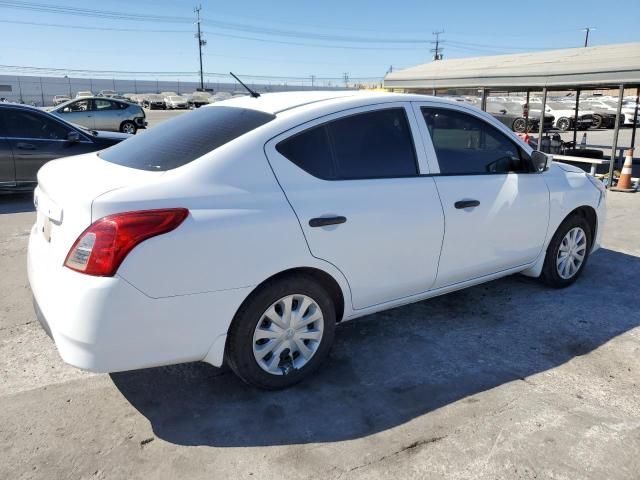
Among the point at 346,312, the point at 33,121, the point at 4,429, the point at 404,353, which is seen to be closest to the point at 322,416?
the point at 346,312

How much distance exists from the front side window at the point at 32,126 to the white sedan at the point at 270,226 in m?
5.46

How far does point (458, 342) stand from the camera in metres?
3.81

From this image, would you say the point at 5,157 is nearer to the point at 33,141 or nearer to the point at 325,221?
the point at 33,141

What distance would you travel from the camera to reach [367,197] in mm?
3215

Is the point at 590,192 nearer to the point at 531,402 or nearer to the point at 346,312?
the point at 531,402

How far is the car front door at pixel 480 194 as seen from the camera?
3.66m

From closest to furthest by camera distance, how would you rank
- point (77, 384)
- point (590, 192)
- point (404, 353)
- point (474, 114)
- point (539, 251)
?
1. point (77, 384)
2. point (404, 353)
3. point (474, 114)
4. point (539, 251)
5. point (590, 192)

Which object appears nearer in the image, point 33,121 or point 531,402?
point 531,402

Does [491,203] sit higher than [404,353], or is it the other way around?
[491,203]

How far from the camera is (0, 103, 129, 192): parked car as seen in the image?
800 centimetres

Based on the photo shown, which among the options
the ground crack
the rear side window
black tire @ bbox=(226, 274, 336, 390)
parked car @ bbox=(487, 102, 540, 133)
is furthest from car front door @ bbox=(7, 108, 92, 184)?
parked car @ bbox=(487, 102, 540, 133)

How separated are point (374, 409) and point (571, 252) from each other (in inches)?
107

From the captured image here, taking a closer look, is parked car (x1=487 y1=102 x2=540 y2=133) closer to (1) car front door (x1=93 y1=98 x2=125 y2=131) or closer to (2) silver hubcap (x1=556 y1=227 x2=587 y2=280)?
(1) car front door (x1=93 y1=98 x2=125 y2=131)

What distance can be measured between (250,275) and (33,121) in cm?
704
